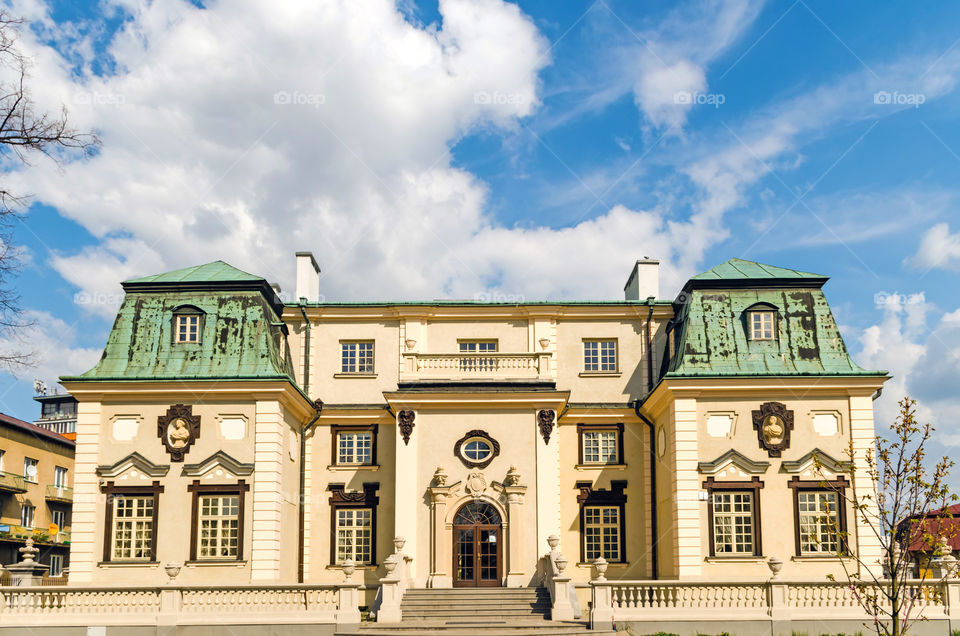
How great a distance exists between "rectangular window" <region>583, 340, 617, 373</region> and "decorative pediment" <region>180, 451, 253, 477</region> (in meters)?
11.9

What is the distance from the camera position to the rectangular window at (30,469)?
44125 millimetres

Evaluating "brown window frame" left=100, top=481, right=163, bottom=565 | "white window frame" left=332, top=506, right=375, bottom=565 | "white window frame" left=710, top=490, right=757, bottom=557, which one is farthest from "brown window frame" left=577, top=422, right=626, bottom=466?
"brown window frame" left=100, top=481, right=163, bottom=565

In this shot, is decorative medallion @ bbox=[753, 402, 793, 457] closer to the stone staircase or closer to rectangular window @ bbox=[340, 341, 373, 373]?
the stone staircase

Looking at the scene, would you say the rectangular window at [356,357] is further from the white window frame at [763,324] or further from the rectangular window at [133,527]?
the white window frame at [763,324]

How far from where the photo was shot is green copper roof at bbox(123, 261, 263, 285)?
29.7 meters

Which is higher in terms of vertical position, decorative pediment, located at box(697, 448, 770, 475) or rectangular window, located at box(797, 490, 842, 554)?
decorative pediment, located at box(697, 448, 770, 475)

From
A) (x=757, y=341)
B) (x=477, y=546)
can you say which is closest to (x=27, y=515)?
(x=477, y=546)

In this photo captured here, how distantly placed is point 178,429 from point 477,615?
1043 cm

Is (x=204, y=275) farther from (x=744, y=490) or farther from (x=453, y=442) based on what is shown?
(x=744, y=490)

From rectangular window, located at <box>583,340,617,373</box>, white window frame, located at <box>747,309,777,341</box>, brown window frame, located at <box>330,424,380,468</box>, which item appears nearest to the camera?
white window frame, located at <box>747,309,777,341</box>

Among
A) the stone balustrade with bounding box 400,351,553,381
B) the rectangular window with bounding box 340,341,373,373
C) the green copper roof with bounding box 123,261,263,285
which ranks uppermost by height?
the green copper roof with bounding box 123,261,263,285

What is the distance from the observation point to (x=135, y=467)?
27281mm

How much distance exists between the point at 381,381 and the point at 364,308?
2.59 m

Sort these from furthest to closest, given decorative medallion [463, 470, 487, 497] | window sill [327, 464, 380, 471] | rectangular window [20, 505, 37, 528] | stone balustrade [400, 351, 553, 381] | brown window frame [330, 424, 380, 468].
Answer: rectangular window [20, 505, 37, 528]
brown window frame [330, 424, 380, 468]
window sill [327, 464, 380, 471]
stone balustrade [400, 351, 553, 381]
decorative medallion [463, 470, 487, 497]
